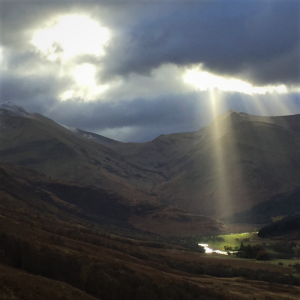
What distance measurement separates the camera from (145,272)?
44594 millimetres

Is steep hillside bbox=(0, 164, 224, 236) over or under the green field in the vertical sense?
over

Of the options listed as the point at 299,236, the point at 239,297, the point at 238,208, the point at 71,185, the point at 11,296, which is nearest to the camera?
the point at 11,296

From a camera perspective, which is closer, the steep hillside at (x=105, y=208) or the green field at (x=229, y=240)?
the green field at (x=229, y=240)

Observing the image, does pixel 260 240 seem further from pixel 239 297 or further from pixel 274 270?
pixel 239 297

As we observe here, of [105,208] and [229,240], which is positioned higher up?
[105,208]

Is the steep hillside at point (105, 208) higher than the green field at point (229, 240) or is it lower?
higher

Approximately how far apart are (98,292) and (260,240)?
8705 cm

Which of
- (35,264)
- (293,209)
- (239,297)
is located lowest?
(239,297)

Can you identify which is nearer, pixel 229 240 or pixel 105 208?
pixel 229 240

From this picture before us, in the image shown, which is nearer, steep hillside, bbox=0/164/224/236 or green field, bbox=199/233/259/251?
green field, bbox=199/233/259/251

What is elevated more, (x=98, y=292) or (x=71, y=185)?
(x=71, y=185)

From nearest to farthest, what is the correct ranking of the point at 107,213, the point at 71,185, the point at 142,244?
1. the point at 142,244
2. the point at 107,213
3. the point at 71,185

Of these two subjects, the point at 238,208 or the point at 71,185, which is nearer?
the point at 71,185

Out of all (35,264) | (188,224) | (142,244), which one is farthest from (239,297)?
(188,224)
